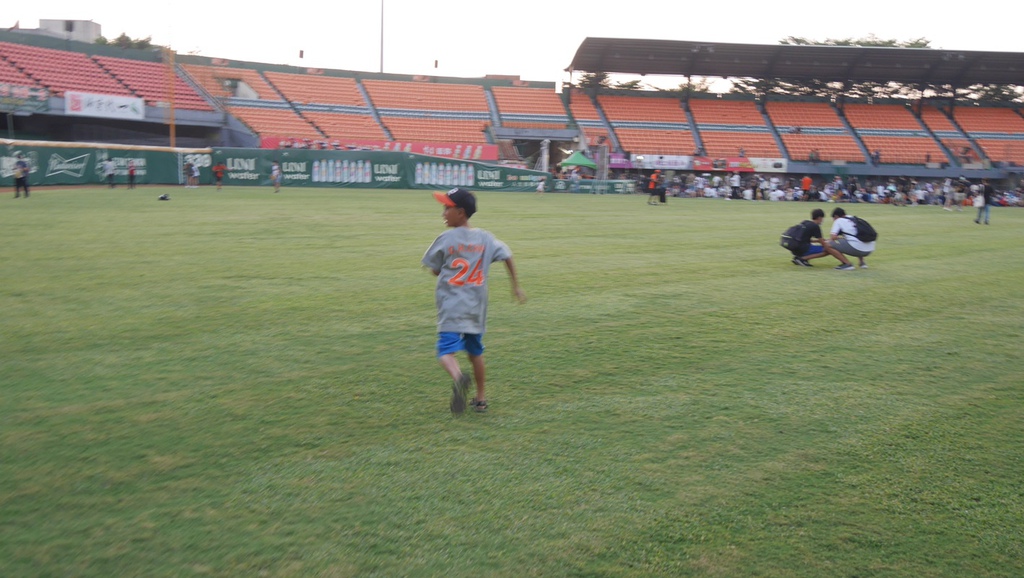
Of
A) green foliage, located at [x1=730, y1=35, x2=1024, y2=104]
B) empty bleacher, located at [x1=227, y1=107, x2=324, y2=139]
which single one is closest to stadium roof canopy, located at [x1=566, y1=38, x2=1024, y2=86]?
green foliage, located at [x1=730, y1=35, x2=1024, y2=104]

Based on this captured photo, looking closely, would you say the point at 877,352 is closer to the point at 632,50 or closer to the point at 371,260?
the point at 371,260

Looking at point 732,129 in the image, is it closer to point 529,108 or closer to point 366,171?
point 529,108

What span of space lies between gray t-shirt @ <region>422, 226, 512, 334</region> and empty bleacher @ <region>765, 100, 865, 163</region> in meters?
50.5

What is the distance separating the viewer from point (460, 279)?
5402 mm

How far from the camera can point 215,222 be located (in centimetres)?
1834

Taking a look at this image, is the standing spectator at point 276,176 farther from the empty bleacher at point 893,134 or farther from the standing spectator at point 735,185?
the empty bleacher at point 893,134

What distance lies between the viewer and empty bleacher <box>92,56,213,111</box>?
44.1m

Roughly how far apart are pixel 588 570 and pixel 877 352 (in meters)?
5.10

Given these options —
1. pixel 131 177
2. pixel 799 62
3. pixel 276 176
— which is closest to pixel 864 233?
pixel 276 176

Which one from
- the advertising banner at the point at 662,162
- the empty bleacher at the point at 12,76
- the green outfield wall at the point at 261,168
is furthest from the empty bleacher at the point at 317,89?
the advertising banner at the point at 662,162

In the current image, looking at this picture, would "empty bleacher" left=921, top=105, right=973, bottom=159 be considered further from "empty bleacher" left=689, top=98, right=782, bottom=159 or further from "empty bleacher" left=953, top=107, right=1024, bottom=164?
"empty bleacher" left=689, top=98, right=782, bottom=159

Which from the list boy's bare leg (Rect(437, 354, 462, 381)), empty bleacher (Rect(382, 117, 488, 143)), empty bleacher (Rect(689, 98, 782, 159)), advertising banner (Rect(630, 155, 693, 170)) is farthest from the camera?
empty bleacher (Rect(689, 98, 782, 159))

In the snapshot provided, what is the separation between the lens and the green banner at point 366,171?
37312 millimetres

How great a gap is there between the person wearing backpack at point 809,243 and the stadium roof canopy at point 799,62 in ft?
131
